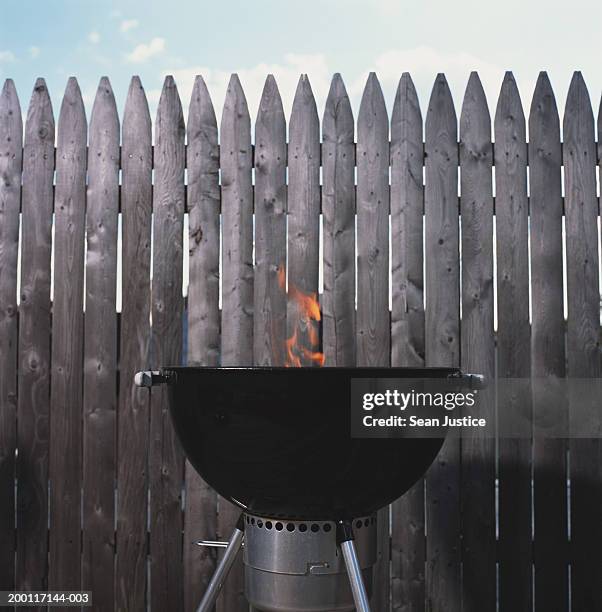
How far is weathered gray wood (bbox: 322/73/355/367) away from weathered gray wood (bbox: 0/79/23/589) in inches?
44.2

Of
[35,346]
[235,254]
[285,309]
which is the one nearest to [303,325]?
[285,309]

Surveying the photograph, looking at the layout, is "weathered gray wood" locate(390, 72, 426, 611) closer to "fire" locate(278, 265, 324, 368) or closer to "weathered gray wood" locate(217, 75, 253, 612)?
"fire" locate(278, 265, 324, 368)

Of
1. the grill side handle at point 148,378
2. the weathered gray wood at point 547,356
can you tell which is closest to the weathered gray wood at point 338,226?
the weathered gray wood at point 547,356

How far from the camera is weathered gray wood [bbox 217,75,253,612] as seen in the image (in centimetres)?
255

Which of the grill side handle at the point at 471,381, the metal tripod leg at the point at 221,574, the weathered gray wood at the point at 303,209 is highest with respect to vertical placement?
the weathered gray wood at the point at 303,209

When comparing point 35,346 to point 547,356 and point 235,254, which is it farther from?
point 547,356

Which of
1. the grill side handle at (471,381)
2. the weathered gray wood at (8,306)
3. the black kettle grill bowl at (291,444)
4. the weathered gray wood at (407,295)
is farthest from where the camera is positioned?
the weathered gray wood at (8,306)

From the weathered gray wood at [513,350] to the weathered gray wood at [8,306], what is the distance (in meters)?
1.72

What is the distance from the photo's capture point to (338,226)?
8.45 feet

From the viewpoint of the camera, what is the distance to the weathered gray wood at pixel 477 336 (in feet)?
8.30

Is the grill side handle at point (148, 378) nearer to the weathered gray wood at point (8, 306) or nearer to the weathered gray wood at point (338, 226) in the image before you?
the weathered gray wood at point (338, 226)

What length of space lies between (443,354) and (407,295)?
238 mm

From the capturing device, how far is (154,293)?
2600 millimetres

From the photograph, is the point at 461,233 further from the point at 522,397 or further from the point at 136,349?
the point at 136,349
